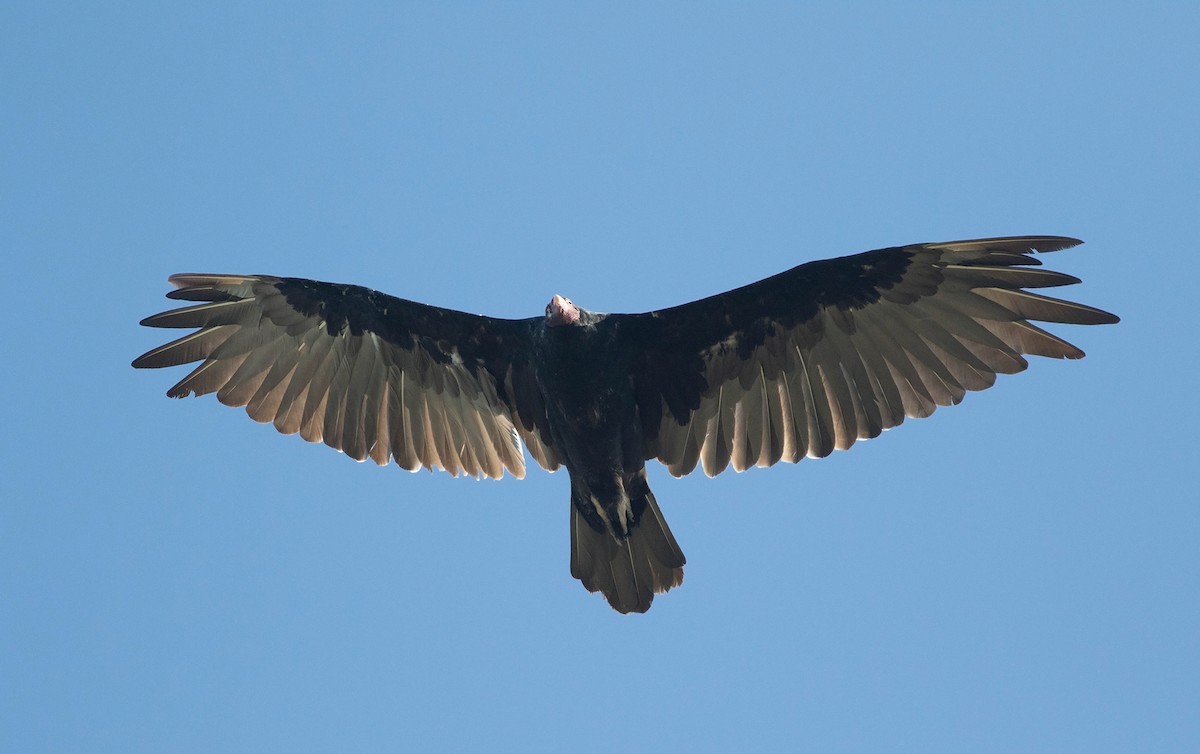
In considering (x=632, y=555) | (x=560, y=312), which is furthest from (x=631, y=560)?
(x=560, y=312)

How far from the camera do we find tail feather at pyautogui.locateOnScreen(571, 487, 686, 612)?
8.51 metres

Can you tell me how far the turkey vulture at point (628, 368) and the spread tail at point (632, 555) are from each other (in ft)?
0.04

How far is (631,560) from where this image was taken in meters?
8.55

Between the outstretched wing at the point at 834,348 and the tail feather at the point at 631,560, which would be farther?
the tail feather at the point at 631,560

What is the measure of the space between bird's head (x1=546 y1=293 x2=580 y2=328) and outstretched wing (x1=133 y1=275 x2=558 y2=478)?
638 millimetres

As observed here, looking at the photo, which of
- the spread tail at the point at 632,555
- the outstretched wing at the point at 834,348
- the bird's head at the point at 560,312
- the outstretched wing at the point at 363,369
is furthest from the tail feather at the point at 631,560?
the bird's head at the point at 560,312

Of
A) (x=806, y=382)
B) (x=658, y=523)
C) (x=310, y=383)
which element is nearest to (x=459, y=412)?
(x=310, y=383)

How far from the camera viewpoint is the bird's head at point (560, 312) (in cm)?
801

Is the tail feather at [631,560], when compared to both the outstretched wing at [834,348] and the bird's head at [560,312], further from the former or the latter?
the bird's head at [560,312]

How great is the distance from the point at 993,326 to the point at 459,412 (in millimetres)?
3606

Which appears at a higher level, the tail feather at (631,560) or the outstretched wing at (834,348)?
the outstretched wing at (834,348)

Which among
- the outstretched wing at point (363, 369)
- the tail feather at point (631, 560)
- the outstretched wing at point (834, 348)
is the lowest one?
the tail feather at point (631, 560)

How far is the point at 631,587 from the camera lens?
8.52 metres

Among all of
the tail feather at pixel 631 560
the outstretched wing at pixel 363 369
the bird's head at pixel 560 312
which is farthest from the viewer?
the outstretched wing at pixel 363 369
